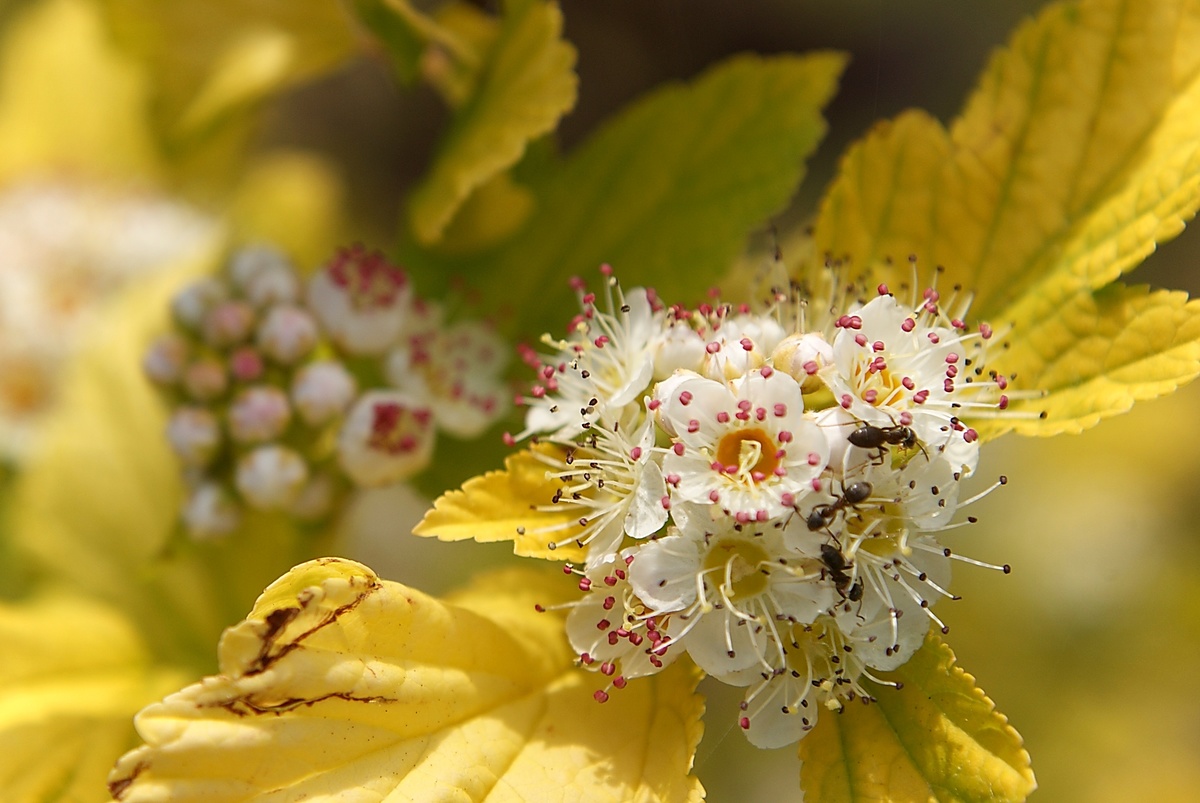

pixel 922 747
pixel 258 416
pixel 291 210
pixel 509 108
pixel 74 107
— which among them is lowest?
pixel 922 747

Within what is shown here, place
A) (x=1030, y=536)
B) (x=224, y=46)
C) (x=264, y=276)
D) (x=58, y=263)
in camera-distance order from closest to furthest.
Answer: (x=264, y=276) < (x=224, y=46) < (x=58, y=263) < (x=1030, y=536)

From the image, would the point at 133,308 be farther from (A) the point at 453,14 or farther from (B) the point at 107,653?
(A) the point at 453,14

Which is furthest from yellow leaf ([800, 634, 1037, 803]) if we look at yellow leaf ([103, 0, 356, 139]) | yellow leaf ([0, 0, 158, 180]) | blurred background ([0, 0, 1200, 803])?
yellow leaf ([0, 0, 158, 180])

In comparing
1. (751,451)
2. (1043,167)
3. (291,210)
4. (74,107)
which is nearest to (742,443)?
(751,451)

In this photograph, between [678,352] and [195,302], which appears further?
[195,302]

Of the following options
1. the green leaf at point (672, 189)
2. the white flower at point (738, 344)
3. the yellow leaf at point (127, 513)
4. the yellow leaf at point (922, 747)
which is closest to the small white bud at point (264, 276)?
the green leaf at point (672, 189)

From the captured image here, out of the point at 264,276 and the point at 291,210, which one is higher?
the point at 291,210

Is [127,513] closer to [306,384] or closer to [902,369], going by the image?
[306,384]

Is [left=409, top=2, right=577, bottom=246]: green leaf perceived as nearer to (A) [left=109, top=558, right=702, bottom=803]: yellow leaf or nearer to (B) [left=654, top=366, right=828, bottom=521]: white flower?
(B) [left=654, top=366, right=828, bottom=521]: white flower
